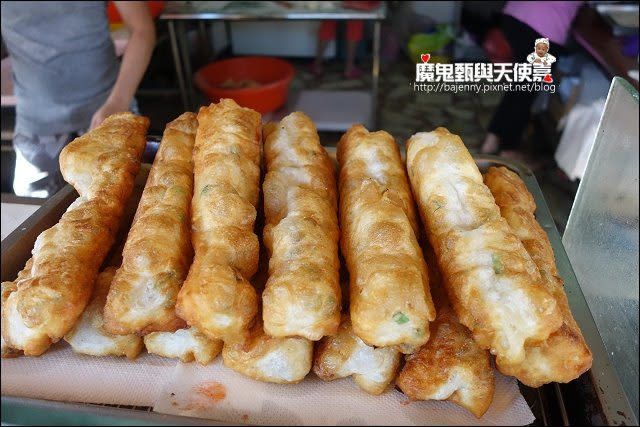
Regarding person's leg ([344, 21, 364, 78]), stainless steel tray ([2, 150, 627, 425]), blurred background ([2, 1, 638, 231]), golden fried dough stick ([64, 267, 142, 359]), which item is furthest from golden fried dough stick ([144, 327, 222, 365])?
person's leg ([344, 21, 364, 78])

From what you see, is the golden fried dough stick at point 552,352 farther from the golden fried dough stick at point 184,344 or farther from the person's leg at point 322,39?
the person's leg at point 322,39

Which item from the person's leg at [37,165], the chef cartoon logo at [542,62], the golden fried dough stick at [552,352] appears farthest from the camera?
the person's leg at [37,165]

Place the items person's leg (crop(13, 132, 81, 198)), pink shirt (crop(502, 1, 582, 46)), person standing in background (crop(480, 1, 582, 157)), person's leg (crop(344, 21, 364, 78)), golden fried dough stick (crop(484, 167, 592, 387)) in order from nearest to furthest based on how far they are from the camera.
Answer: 1. golden fried dough stick (crop(484, 167, 592, 387))
2. person's leg (crop(13, 132, 81, 198))
3. person standing in background (crop(480, 1, 582, 157))
4. pink shirt (crop(502, 1, 582, 46))
5. person's leg (crop(344, 21, 364, 78))

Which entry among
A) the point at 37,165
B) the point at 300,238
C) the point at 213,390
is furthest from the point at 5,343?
the point at 37,165

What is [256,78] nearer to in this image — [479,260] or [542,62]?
[542,62]

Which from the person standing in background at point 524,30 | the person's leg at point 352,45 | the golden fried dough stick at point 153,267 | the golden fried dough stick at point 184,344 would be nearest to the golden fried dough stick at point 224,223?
Result: the golden fried dough stick at point 153,267

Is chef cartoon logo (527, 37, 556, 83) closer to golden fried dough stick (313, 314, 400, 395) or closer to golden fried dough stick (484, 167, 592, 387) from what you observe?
golden fried dough stick (484, 167, 592, 387)
